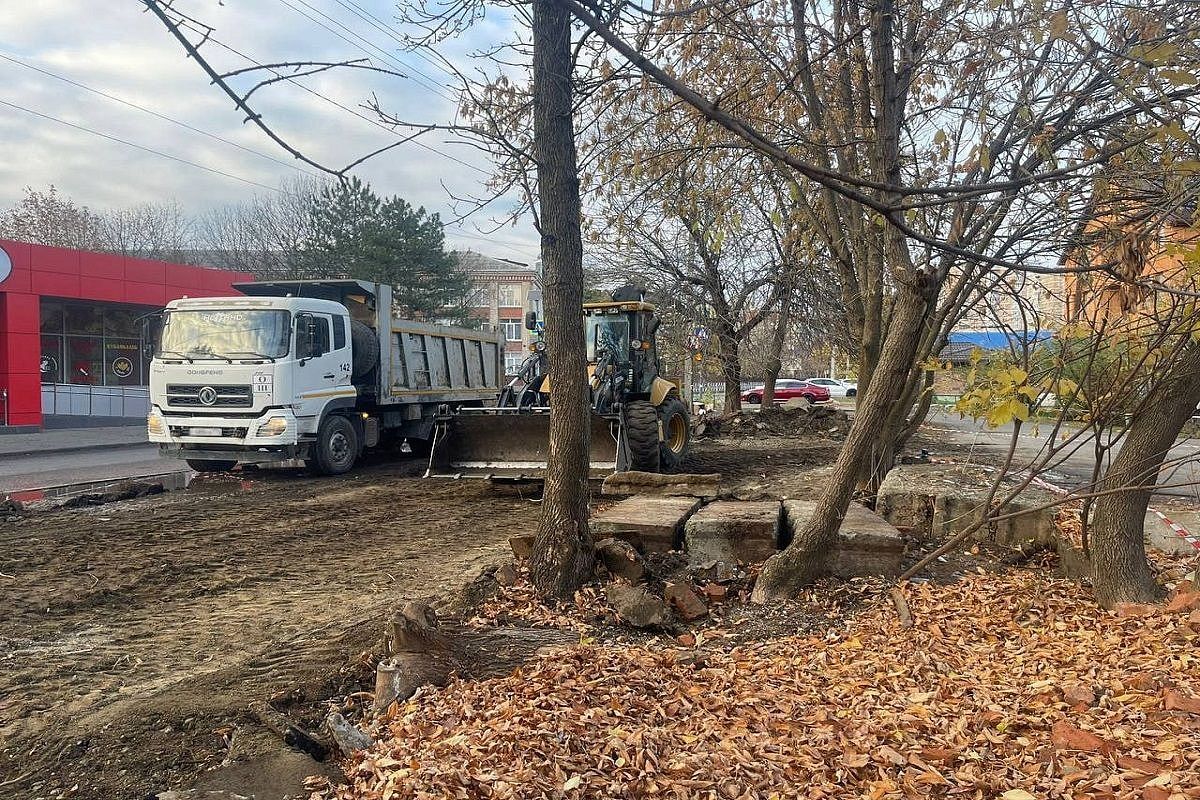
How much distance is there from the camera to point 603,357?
11969 mm

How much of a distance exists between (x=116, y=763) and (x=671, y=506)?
4732 millimetres

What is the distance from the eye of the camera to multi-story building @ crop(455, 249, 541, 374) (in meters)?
50.5

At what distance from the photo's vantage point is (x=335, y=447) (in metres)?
12.9

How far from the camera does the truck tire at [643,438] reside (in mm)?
10758

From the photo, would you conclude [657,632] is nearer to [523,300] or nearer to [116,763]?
[116,763]

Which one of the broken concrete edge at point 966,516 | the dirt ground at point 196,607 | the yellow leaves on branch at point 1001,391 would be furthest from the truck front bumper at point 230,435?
the yellow leaves on branch at point 1001,391

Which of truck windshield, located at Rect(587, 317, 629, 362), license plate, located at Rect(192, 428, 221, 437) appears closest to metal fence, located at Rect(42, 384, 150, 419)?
license plate, located at Rect(192, 428, 221, 437)

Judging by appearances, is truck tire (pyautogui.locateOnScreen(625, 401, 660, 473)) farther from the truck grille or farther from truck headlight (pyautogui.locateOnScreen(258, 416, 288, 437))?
the truck grille

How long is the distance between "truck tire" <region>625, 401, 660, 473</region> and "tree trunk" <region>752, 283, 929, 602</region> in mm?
5288

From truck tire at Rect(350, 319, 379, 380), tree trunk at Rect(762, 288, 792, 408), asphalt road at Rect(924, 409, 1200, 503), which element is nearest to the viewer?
asphalt road at Rect(924, 409, 1200, 503)

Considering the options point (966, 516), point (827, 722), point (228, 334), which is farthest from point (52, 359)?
point (827, 722)

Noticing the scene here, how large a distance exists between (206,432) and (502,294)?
176 ft

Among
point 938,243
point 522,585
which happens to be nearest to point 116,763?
point 522,585

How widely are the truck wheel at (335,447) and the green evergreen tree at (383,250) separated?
24.1m
